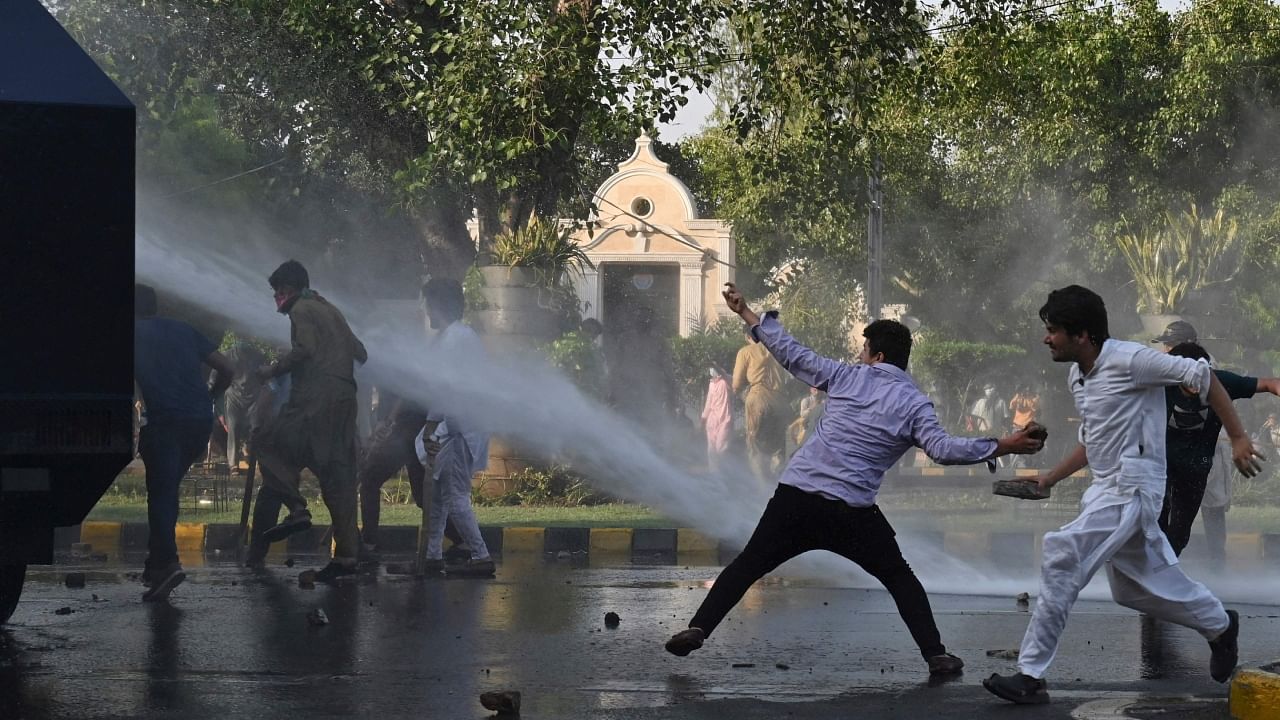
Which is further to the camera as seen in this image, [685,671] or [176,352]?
[176,352]

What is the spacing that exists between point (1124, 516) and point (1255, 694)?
2.49 ft

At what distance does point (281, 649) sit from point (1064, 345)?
10.9 feet

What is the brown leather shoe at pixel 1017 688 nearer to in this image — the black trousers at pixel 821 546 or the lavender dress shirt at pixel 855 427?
the black trousers at pixel 821 546

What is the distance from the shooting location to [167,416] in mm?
8938

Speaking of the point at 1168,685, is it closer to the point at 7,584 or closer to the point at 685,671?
the point at 685,671

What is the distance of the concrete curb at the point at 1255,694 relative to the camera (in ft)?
17.3

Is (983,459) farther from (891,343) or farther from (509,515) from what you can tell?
(509,515)

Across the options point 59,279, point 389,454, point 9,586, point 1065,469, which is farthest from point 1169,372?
point 389,454

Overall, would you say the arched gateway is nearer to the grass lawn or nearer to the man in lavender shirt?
the grass lawn

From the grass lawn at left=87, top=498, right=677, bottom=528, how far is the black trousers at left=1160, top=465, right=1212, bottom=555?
5.70 metres

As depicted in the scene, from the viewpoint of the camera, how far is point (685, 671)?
6.39 meters

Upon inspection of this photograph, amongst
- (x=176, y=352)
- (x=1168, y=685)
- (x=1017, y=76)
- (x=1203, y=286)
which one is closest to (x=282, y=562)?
(x=176, y=352)

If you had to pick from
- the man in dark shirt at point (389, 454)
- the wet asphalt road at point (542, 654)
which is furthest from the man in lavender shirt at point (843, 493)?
the man in dark shirt at point (389, 454)

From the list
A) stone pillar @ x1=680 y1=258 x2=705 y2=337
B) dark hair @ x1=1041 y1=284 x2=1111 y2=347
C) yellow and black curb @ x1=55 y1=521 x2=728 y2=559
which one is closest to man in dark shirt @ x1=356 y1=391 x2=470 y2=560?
yellow and black curb @ x1=55 y1=521 x2=728 y2=559
